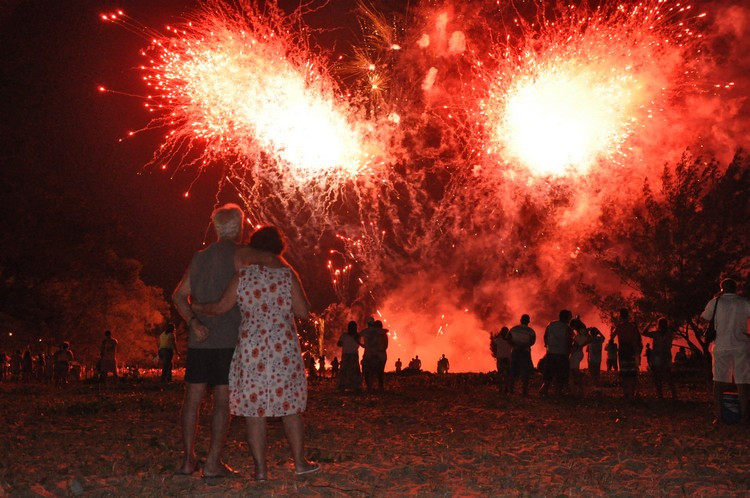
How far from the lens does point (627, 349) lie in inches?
619

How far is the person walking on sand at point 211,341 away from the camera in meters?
6.30

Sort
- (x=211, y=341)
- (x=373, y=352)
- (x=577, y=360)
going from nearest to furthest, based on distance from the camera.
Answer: (x=211, y=341)
(x=577, y=360)
(x=373, y=352)

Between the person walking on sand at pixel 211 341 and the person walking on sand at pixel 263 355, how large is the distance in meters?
0.11

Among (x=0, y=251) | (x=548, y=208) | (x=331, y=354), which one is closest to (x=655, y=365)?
(x=548, y=208)

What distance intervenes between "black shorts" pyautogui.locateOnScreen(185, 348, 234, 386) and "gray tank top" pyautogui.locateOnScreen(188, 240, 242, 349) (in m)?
0.04

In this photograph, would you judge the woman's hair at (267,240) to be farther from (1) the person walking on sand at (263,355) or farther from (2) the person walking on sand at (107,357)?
(2) the person walking on sand at (107,357)

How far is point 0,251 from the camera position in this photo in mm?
30438

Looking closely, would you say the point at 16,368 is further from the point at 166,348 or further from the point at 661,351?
the point at 661,351

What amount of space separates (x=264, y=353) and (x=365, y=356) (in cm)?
1247

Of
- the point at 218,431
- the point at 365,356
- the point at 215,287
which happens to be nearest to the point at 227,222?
the point at 215,287

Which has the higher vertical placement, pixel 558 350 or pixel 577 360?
pixel 558 350

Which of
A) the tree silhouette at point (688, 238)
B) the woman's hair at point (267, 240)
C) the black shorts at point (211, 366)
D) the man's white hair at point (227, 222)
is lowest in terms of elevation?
the black shorts at point (211, 366)

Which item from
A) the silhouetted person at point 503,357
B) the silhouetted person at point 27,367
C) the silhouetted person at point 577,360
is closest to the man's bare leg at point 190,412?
the silhouetted person at point 577,360

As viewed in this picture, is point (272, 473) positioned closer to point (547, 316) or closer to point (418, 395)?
point (418, 395)
